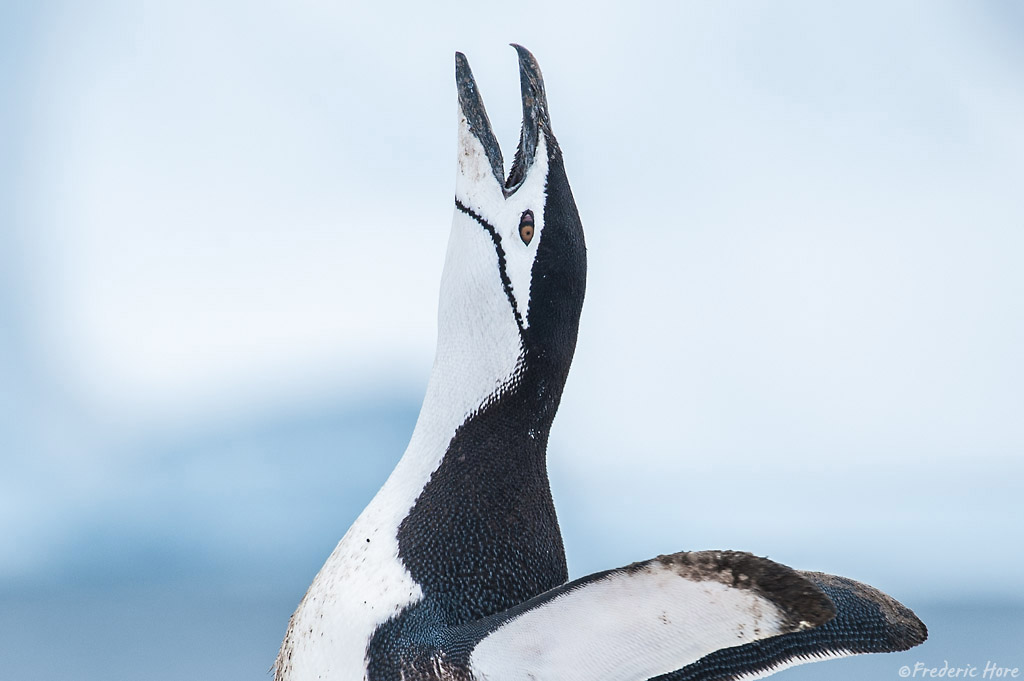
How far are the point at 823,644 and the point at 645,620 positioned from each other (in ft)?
0.60

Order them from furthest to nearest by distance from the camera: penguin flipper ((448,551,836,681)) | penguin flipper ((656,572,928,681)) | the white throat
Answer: the white throat < penguin flipper ((656,572,928,681)) < penguin flipper ((448,551,836,681))

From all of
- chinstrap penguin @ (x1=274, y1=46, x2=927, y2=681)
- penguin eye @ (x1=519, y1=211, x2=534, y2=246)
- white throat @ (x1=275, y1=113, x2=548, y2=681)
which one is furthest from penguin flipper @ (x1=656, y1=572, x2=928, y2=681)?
penguin eye @ (x1=519, y1=211, x2=534, y2=246)

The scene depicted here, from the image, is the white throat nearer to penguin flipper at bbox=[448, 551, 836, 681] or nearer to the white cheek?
the white cheek

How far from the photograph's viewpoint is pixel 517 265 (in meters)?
1.22

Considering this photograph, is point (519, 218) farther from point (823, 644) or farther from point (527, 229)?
point (823, 644)

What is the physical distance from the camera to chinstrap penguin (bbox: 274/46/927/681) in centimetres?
94

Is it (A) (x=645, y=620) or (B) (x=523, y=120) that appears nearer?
(A) (x=645, y=620)

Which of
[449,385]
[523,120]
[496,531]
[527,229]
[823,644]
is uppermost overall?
[523,120]

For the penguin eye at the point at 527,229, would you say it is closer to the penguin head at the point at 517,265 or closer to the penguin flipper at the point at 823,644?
the penguin head at the point at 517,265

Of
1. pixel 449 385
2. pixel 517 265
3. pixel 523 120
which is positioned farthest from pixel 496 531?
pixel 523 120

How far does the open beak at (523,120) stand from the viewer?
1.30 metres

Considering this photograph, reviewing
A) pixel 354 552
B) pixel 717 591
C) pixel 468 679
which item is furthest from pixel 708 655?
pixel 354 552

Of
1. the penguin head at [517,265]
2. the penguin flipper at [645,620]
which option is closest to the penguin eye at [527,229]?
the penguin head at [517,265]

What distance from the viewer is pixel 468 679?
1.00m
